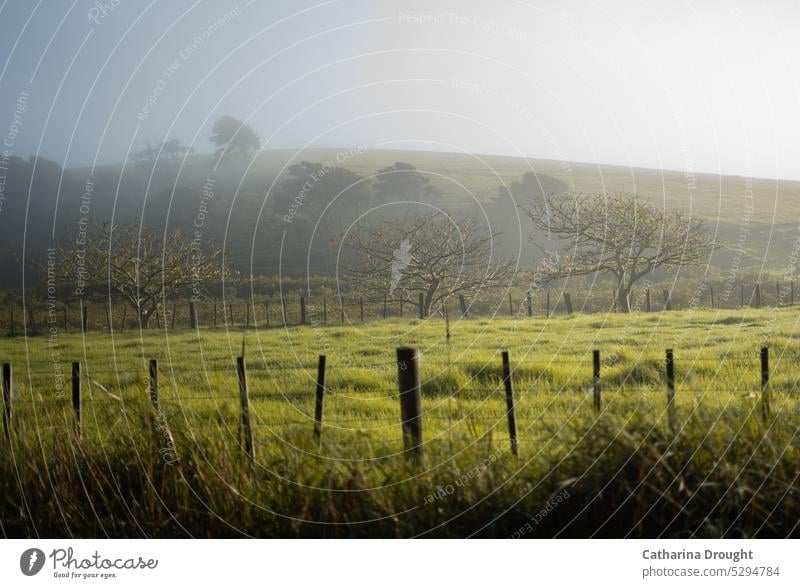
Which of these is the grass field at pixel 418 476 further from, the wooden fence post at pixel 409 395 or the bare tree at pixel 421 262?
the bare tree at pixel 421 262

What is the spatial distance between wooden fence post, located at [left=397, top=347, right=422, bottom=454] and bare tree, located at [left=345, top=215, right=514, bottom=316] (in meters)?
18.6

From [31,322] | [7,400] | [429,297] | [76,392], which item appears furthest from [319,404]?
[31,322]

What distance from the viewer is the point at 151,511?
5918 millimetres

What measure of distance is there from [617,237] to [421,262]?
37.2 ft

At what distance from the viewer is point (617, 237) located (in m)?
34.6

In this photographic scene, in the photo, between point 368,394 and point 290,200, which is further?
point 290,200

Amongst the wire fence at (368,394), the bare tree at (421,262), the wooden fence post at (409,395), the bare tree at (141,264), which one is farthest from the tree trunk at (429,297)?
the wooden fence post at (409,395)

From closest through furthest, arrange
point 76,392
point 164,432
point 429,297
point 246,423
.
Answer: point 164,432
point 246,423
point 76,392
point 429,297

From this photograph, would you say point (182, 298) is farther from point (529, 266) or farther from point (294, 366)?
point (294, 366)

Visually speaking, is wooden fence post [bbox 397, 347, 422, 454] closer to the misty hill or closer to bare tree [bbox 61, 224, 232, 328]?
the misty hill

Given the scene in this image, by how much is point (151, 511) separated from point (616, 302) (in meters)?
31.7

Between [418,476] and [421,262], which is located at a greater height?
[421,262]

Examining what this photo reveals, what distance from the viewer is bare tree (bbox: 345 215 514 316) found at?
26.5 metres

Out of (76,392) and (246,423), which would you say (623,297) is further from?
(246,423)
